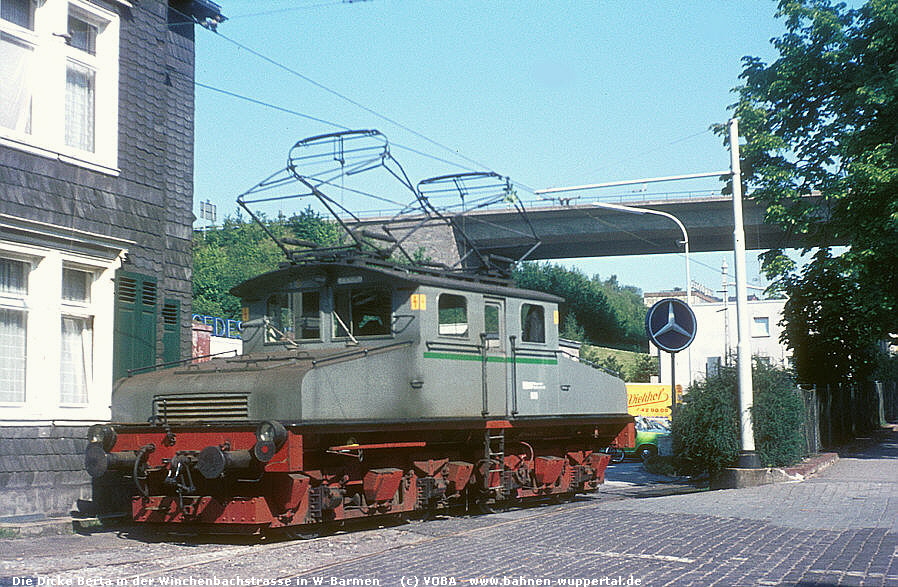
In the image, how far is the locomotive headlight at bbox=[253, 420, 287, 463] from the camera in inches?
401

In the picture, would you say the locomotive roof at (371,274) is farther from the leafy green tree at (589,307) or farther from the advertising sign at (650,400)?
the leafy green tree at (589,307)

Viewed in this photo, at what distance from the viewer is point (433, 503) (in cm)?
1273

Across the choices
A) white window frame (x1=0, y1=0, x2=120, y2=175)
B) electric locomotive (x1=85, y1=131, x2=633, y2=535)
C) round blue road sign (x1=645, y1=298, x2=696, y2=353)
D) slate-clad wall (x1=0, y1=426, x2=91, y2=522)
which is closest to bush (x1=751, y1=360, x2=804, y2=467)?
round blue road sign (x1=645, y1=298, x2=696, y2=353)

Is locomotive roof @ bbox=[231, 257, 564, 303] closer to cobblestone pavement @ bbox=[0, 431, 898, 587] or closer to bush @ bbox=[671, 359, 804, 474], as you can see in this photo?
cobblestone pavement @ bbox=[0, 431, 898, 587]

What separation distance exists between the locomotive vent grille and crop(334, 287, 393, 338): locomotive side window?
1943mm

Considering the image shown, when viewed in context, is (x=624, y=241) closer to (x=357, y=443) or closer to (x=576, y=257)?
(x=576, y=257)

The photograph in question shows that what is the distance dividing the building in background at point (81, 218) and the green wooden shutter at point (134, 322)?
0.06 ft

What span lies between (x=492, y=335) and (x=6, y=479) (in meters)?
6.16

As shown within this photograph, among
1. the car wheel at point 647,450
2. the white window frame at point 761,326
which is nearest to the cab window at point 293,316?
the car wheel at point 647,450

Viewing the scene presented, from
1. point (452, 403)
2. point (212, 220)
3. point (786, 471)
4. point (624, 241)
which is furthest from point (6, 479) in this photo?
point (212, 220)

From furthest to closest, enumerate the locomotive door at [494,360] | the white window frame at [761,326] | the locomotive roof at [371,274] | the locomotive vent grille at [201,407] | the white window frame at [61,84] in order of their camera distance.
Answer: the white window frame at [761,326] → the locomotive door at [494,360] → the white window frame at [61,84] → the locomotive roof at [371,274] → the locomotive vent grille at [201,407]

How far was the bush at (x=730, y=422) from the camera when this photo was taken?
56.7 ft

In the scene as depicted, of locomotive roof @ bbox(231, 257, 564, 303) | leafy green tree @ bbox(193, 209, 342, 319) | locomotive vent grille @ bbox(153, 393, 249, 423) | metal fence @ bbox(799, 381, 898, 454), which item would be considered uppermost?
leafy green tree @ bbox(193, 209, 342, 319)

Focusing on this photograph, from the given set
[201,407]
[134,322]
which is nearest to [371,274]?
[201,407]
